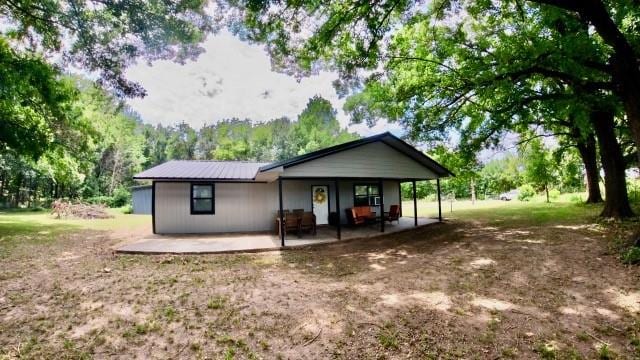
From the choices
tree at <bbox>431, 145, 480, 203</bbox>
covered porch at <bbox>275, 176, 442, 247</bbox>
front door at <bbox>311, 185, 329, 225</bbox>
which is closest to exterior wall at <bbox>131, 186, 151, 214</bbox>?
covered porch at <bbox>275, 176, 442, 247</bbox>

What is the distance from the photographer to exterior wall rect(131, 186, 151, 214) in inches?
929

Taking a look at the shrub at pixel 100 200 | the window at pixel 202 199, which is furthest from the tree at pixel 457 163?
the shrub at pixel 100 200

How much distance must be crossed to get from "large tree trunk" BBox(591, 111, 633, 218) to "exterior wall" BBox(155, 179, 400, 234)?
10.8 meters

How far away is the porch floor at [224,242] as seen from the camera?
8578 mm

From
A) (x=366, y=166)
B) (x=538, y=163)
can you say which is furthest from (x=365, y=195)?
(x=538, y=163)

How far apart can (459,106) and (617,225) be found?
5.86 m

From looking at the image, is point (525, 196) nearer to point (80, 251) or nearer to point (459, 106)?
point (459, 106)

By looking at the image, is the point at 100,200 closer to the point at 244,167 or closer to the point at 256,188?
the point at 244,167

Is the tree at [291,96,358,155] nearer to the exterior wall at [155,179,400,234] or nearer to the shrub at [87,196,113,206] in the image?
the shrub at [87,196,113,206]

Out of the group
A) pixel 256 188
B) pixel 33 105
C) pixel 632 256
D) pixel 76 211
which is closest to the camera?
pixel 632 256

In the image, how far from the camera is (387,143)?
11758mm

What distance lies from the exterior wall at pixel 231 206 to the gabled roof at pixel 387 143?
3.39 m

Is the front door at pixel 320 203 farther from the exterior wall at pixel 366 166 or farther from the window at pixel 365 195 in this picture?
the exterior wall at pixel 366 166

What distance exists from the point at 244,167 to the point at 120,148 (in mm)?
30547
